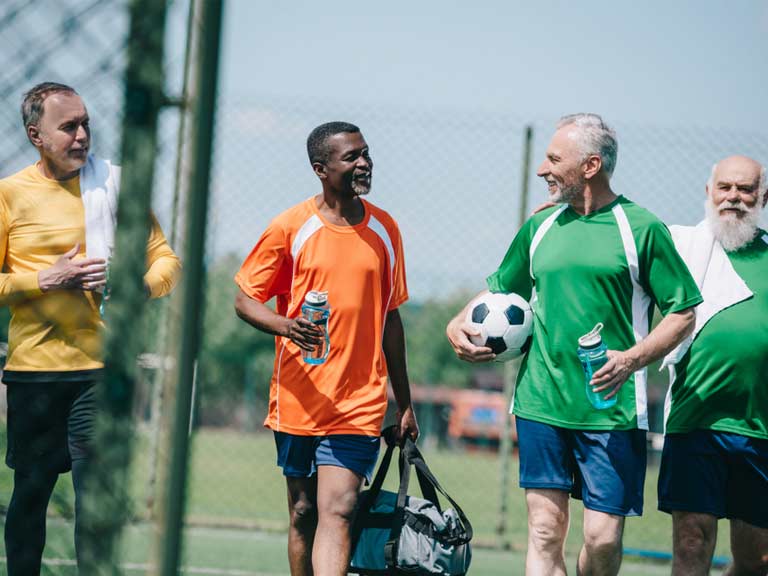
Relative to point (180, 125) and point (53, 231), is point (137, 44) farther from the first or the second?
point (53, 231)

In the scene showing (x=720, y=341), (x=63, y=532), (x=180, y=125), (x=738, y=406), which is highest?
(x=180, y=125)

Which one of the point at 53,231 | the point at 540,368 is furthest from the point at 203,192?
the point at 540,368

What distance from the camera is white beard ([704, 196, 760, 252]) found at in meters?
4.60

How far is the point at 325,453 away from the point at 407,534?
0.51 m

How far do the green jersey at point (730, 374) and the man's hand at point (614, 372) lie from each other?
1.77 ft

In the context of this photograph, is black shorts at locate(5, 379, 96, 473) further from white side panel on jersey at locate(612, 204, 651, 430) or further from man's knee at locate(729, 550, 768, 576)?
man's knee at locate(729, 550, 768, 576)

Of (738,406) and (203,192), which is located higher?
(203,192)

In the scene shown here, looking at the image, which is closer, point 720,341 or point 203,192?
point 203,192

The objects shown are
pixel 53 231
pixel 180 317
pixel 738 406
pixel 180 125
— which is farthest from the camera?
pixel 738 406

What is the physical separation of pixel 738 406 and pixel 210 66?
10.4ft

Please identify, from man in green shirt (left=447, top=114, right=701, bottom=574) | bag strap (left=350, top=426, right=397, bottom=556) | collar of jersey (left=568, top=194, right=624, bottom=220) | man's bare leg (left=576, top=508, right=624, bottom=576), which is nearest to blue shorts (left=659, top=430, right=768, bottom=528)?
man in green shirt (left=447, top=114, right=701, bottom=574)

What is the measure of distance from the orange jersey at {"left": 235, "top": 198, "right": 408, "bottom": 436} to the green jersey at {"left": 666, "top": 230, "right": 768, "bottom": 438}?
135cm

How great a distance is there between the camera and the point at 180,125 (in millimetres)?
2346

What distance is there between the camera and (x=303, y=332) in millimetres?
4371
